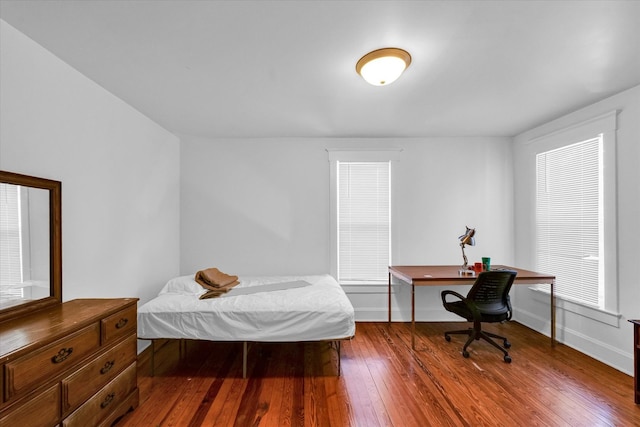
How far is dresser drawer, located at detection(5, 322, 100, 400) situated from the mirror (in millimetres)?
403

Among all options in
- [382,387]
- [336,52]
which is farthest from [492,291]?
[336,52]

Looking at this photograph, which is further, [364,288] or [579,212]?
[364,288]

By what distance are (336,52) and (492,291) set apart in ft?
8.87

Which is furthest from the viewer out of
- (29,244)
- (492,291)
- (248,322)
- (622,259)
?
(492,291)

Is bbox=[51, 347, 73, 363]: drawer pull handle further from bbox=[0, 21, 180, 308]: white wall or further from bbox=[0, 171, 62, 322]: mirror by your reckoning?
bbox=[0, 21, 180, 308]: white wall

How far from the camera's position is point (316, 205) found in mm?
4172

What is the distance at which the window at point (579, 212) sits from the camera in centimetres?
292

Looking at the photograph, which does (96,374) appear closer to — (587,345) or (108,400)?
(108,400)

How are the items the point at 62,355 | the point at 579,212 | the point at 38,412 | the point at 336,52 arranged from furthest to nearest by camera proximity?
the point at 579,212, the point at 336,52, the point at 62,355, the point at 38,412

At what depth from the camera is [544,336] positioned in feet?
11.8

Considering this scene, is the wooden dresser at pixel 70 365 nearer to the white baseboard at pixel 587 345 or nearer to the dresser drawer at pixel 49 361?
the dresser drawer at pixel 49 361

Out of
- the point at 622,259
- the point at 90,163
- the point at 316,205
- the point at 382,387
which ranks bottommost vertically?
the point at 382,387

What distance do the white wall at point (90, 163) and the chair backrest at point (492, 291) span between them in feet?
11.2

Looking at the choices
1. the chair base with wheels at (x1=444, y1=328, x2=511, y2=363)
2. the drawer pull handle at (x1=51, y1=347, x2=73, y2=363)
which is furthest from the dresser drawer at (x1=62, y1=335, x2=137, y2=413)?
A: the chair base with wheels at (x1=444, y1=328, x2=511, y2=363)
